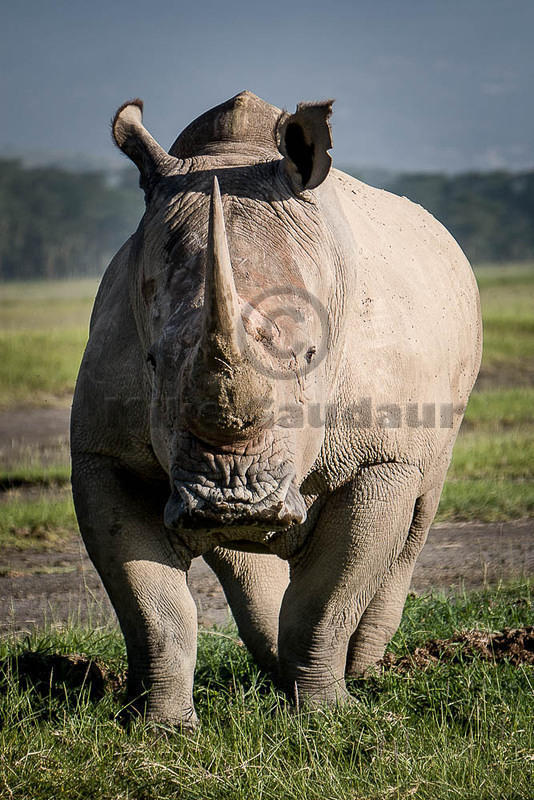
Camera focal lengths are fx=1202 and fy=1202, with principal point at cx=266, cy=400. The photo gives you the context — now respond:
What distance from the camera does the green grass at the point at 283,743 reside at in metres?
3.63

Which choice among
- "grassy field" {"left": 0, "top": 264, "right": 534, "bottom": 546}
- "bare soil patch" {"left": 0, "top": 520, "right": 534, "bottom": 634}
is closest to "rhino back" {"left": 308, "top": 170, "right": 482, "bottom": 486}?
"bare soil patch" {"left": 0, "top": 520, "right": 534, "bottom": 634}

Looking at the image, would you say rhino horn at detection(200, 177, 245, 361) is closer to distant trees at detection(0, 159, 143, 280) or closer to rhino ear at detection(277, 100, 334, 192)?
rhino ear at detection(277, 100, 334, 192)

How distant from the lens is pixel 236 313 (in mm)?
3273

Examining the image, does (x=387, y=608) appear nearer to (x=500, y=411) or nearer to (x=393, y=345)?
(x=393, y=345)

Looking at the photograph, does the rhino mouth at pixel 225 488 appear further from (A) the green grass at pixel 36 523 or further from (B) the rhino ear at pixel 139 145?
(A) the green grass at pixel 36 523

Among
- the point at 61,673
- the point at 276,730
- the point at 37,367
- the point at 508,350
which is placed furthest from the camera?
the point at 508,350

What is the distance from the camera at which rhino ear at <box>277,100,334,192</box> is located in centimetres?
391

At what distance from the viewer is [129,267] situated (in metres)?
4.24

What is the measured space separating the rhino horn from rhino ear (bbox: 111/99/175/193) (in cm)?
98

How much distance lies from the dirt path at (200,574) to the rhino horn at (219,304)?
2785 mm

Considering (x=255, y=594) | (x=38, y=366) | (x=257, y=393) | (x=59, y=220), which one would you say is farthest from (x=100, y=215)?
(x=257, y=393)

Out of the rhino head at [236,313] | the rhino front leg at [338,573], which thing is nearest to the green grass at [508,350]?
the rhino front leg at [338,573]

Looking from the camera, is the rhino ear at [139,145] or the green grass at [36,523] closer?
the rhino ear at [139,145]

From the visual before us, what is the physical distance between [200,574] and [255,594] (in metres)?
1.93
